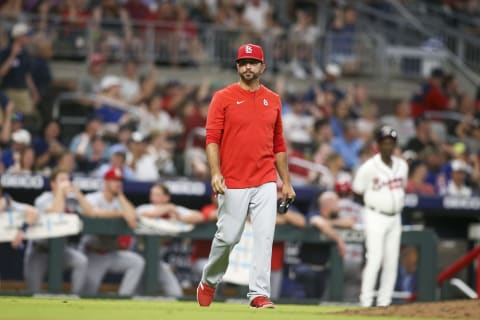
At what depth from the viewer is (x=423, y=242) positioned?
1544 centimetres

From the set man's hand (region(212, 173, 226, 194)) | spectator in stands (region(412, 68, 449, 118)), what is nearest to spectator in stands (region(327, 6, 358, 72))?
spectator in stands (region(412, 68, 449, 118))

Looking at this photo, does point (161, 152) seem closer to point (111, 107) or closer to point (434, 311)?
point (111, 107)

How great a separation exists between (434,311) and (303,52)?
12472mm

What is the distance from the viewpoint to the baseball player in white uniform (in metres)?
13.2

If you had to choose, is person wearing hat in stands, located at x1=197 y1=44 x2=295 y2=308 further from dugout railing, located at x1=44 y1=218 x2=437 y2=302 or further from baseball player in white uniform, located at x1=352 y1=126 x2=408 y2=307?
dugout railing, located at x1=44 y1=218 x2=437 y2=302

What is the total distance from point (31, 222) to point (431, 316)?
241 inches

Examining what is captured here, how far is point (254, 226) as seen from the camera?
10.2 m

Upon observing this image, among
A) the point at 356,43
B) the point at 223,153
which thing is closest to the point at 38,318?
the point at 223,153

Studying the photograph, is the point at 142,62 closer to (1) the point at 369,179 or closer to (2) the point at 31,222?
(2) the point at 31,222

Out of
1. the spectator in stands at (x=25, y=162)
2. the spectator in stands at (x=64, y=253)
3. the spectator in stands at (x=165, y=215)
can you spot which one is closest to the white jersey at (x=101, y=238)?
the spectator in stands at (x=64, y=253)

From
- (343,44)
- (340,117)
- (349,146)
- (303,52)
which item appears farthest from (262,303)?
(343,44)

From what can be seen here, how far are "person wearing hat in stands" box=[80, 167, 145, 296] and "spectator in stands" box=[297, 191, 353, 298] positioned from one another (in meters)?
2.03

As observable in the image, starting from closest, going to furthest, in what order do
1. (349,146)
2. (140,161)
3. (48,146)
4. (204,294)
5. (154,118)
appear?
(204,294)
(140,161)
(48,146)
(154,118)
(349,146)

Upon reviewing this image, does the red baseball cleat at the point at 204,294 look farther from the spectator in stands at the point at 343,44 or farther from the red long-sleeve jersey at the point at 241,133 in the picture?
the spectator in stands at the point at 343,44
